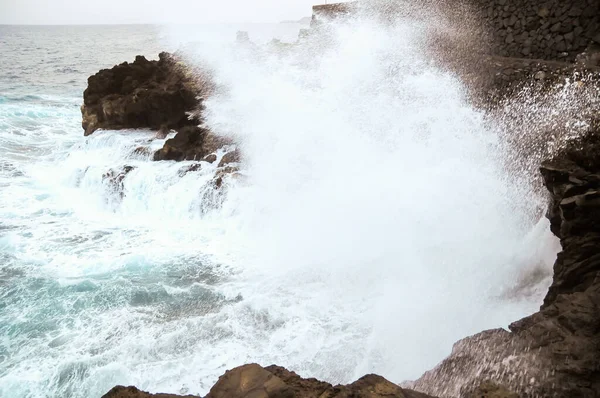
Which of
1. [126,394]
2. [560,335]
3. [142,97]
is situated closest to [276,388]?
[126,394]

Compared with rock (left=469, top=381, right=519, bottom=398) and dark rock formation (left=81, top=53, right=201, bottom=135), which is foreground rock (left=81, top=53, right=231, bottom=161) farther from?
rock (left=469, top=381, right=519, bottom=398)

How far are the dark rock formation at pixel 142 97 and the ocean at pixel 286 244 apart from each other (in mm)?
696

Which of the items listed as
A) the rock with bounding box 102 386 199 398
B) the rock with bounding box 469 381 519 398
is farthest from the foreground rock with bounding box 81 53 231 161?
the rock with bounding box 469 381 519 398

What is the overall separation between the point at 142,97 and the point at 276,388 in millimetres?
11811

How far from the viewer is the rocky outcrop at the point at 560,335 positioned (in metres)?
2.89

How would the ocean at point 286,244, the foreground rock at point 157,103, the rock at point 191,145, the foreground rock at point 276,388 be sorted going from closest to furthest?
1. the foreground rock at point 276,388
2. the ocean at point 286,244
3. the rock at point 191,145
4. the foreground rock at point 157,103

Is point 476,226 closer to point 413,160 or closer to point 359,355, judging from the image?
point 413,160

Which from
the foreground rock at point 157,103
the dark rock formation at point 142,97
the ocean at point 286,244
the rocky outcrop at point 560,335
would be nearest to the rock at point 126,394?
the rocky outcrop at point 560,335

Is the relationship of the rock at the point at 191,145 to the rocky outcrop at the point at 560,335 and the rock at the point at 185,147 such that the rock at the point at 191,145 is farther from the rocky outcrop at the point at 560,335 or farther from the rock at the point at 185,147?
the rocky outcrop at the point at 560,335

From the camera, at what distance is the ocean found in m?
5.05

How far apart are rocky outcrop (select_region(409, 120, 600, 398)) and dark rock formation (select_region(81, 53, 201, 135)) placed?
939cm

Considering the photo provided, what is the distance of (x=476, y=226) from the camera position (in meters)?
6.50

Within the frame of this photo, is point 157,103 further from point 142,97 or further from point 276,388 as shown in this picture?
point 276,388

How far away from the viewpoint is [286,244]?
7672 mm
